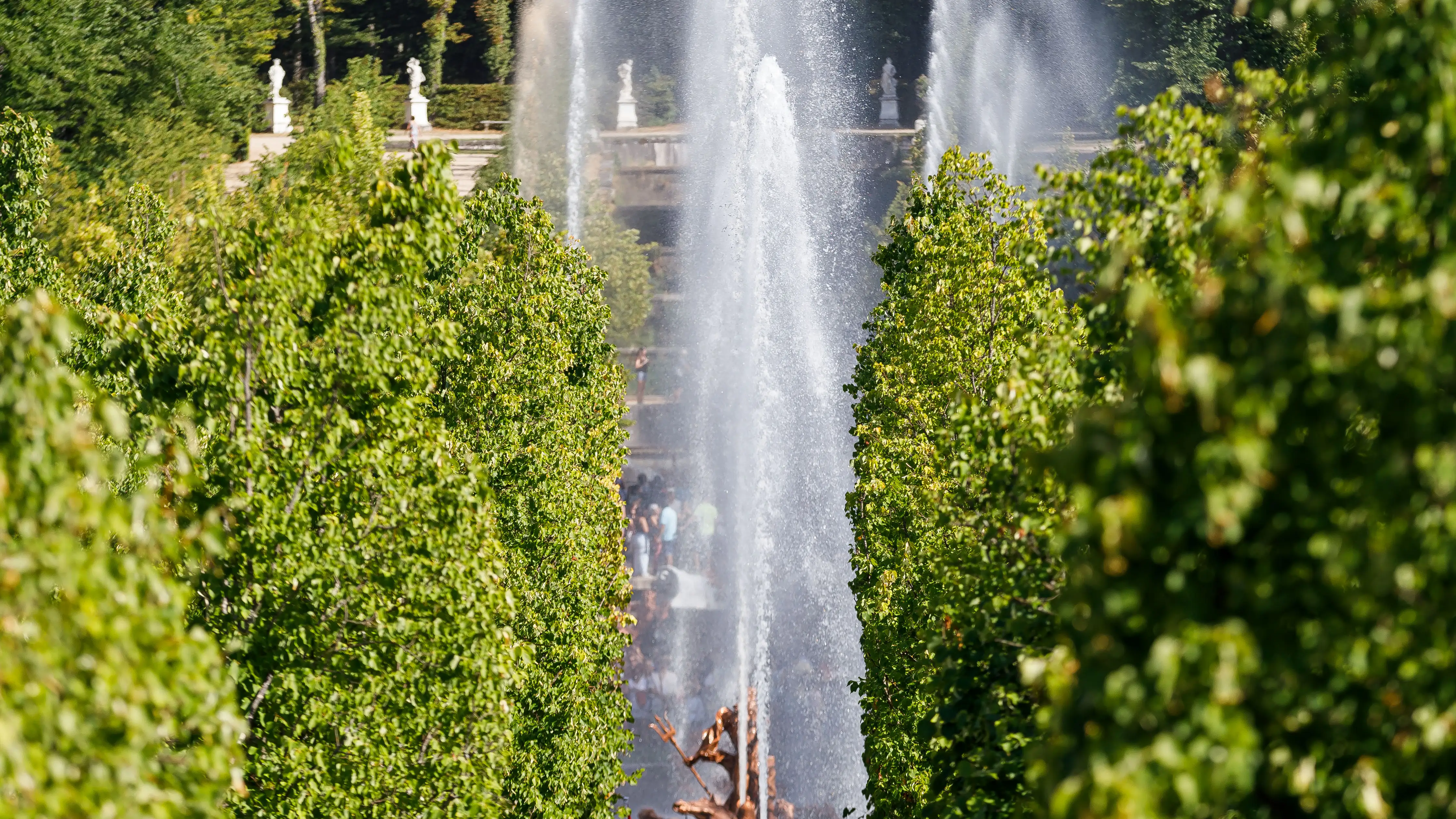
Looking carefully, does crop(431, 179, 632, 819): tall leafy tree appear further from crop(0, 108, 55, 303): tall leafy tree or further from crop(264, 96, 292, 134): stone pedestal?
crop(264, 96, 292, 134): stone pedestal

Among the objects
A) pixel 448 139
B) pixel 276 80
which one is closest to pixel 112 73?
pixel 448 139

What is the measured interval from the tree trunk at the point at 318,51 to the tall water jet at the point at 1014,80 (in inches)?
875

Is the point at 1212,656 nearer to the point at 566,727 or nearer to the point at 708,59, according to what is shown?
the point at 566,727

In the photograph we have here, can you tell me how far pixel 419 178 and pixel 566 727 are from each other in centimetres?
793

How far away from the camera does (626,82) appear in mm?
51719

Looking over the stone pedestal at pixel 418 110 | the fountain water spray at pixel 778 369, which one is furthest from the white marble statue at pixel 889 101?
the stone pedestal at pixel 418 110

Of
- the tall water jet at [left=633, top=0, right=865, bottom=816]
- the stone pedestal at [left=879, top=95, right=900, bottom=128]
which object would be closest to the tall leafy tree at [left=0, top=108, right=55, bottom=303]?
the tall water jet at [left=633, top=0, right=865, bottom=816]

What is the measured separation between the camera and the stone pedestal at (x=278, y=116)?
4966 cm

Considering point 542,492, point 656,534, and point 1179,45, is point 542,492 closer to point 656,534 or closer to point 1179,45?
point 656,534

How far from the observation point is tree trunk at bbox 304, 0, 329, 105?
5294cm

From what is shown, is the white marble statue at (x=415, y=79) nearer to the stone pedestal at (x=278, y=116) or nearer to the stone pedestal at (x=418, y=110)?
the stone pedestal at (x=418, y=110)

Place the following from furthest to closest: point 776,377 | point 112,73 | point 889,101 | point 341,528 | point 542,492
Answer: point 889,101 < point 112,73 < point 776,377 < point 542,492 < point 341,528

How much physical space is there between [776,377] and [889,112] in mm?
24323

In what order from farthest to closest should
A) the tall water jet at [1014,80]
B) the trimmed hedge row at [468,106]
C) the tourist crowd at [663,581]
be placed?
1. the trimmed hedge row at [468,106]
2. the tall water jet at [1014,80]
3. the tourist crowd at [663,581]
